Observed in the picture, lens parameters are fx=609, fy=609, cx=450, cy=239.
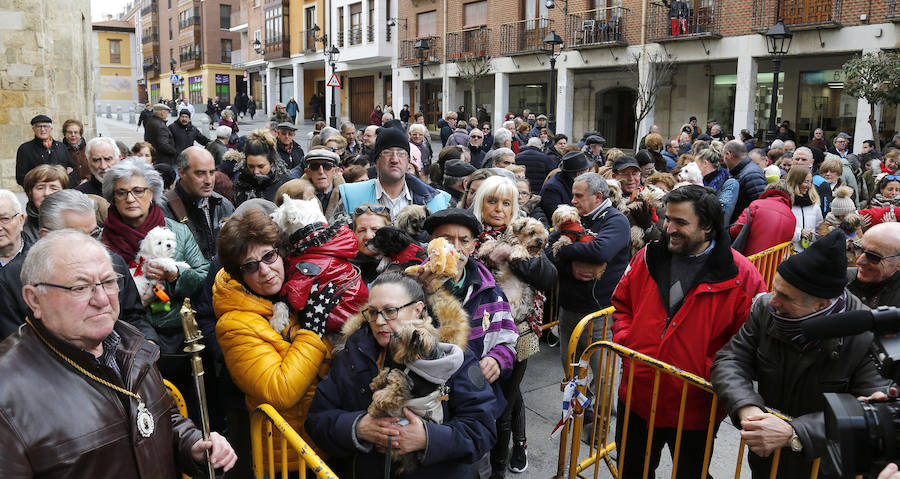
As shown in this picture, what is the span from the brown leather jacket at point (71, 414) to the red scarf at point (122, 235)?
1576 mm

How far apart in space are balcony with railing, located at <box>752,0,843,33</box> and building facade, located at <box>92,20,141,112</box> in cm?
6384

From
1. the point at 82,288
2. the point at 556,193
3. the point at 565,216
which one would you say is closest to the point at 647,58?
the point at 556,193

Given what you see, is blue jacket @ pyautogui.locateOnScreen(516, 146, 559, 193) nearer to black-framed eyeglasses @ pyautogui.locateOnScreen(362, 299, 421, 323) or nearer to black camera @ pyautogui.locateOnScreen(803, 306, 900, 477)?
black-framed eyeglasses @ pyautogui.locateOnScreen(362, 299, 421, 323)

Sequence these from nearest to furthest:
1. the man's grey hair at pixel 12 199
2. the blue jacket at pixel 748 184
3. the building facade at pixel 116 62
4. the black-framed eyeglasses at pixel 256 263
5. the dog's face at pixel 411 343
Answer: the dog's face at pixel 411 343 < the black-framed eyeglasses at pixel 256 263 < the man's grey hair at pixel 12 199 < the blue jacket at pixel 748 184 < the building facade at pixel 116 62

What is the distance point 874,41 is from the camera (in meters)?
17.4

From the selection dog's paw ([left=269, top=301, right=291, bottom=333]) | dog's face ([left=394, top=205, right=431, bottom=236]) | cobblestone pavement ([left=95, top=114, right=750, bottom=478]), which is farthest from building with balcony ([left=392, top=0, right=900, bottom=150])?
dog's paw ([left=269, top=301, right=291, bottom=333])

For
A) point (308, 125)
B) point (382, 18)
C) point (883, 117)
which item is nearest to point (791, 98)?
point (883, 117)

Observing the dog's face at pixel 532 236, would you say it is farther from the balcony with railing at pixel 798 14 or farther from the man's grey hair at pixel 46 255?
the balcony with railing at pixel 798 14

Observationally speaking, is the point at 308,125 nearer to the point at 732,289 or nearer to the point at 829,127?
the point at 829,127

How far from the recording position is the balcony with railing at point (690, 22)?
20.8 m

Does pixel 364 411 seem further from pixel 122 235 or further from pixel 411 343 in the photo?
pixel 122 235

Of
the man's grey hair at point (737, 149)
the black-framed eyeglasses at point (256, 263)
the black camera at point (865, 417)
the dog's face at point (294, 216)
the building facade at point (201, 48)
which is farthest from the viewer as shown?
the building facade at point (201, 48)

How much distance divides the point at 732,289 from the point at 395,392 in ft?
6.24

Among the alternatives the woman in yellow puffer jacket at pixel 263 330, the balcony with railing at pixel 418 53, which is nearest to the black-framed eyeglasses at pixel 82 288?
the woman in yellow puffer jacket at pixel 263 330
